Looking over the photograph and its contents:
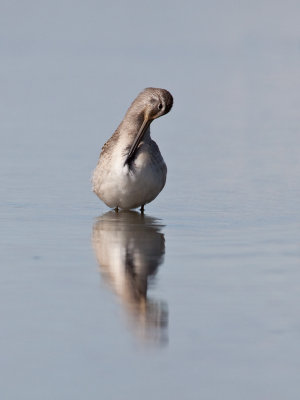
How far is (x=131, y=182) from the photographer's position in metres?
10.9

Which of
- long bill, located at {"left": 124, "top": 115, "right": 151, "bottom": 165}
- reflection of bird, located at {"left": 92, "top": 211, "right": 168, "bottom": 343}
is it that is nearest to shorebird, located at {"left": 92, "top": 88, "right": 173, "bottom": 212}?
long bill, located at {"left": 124, "top": 115, "right": 151, "bottom": 165}

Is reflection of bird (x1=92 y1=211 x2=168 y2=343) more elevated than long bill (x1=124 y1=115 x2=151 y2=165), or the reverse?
long bill (x1=124 y1=115 x2=151 y2=165)

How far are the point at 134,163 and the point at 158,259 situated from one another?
263cm

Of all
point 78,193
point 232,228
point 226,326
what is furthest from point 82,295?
point 78,193

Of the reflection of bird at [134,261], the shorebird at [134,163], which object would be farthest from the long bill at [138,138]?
the reflection of bird at [134,261]

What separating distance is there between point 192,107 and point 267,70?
574 cm

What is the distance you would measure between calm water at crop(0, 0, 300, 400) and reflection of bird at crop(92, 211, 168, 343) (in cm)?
2

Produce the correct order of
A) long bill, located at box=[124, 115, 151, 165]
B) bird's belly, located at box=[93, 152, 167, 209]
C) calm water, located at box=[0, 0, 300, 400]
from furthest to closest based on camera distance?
long bill, located at box=[124, 115, 151, 165] → bird's belly, located at box=[93, 152, 167, 209] → calm water, located at box=[0, 0, 300, 400]

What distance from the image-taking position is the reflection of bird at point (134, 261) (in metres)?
6.69

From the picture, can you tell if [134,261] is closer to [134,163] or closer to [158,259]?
[158,259]

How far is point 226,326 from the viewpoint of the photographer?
6.54 meters

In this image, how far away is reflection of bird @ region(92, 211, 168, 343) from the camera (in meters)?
6.69

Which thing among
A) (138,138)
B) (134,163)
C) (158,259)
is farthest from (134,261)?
(138,138)

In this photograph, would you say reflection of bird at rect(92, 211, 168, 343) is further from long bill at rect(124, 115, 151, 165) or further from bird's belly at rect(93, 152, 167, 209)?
long bill at rect(124, 115, 151, 165)
